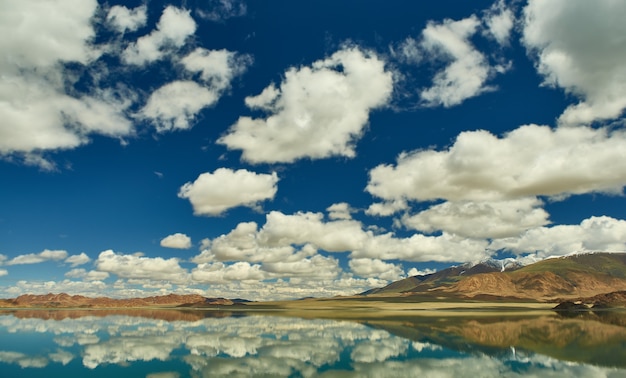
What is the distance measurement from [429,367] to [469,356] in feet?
29.5

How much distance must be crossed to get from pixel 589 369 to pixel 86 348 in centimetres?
5864

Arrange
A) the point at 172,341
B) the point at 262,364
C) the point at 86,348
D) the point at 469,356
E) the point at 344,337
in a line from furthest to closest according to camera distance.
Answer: the point at 344,337
the point at 172,341
the point at 86,348
the point at 469,356
the point at 262,364

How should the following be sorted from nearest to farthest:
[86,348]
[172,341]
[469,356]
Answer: [469,356] < [86,348] < [172,341]

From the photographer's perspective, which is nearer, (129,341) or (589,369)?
(589,369)

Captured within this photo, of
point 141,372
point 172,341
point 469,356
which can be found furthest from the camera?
point 172,341

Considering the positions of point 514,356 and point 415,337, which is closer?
point 514,356

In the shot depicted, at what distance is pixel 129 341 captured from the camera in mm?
64188

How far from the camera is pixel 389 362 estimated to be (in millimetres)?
43438

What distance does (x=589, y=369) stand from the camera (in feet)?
130

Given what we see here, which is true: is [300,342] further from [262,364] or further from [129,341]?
[129,341]

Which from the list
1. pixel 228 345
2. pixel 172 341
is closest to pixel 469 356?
pixel 228 345

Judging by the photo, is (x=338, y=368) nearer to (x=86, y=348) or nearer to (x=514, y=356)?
(x=514, y=356)

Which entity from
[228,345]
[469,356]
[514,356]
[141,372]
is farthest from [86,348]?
[514,356]

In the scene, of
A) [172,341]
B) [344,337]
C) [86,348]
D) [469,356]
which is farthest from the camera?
[344,337]
